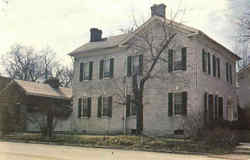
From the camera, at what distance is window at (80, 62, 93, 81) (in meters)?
29.6

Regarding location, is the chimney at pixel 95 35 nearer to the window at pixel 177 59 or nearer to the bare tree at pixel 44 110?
the bare tree at pixel 44 110

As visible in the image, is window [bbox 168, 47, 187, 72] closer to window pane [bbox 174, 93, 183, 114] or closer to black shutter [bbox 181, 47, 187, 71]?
black shutter [bbox 181, 47, 187, 71]

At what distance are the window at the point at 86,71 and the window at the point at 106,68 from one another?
1.26 meters

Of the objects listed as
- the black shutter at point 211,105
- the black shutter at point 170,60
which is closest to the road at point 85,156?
the black shutter at point 211,105

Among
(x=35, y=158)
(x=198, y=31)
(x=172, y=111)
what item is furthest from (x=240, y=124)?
(x=35, y=158)

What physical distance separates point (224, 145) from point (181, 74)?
25.4 feet

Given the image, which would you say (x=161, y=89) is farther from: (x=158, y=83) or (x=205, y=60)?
(x=205, y=60)

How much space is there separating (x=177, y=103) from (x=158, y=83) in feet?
7.66

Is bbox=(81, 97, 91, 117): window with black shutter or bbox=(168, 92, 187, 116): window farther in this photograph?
bbox=(81, 97, 91, 117): window with black shutter

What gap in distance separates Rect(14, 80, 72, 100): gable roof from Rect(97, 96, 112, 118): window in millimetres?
9191

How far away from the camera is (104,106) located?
28188 millimetres

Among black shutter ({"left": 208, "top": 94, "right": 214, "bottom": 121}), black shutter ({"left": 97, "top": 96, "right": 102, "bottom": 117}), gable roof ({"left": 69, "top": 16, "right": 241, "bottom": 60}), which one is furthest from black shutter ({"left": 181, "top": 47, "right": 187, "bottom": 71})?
black shutter ({"left": 97, "top": 96, "right": 102, "bottom": 117})

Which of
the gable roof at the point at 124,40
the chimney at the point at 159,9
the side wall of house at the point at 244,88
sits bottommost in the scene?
the side wall of house at the point at 244,88

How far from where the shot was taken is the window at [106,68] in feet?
92.1
